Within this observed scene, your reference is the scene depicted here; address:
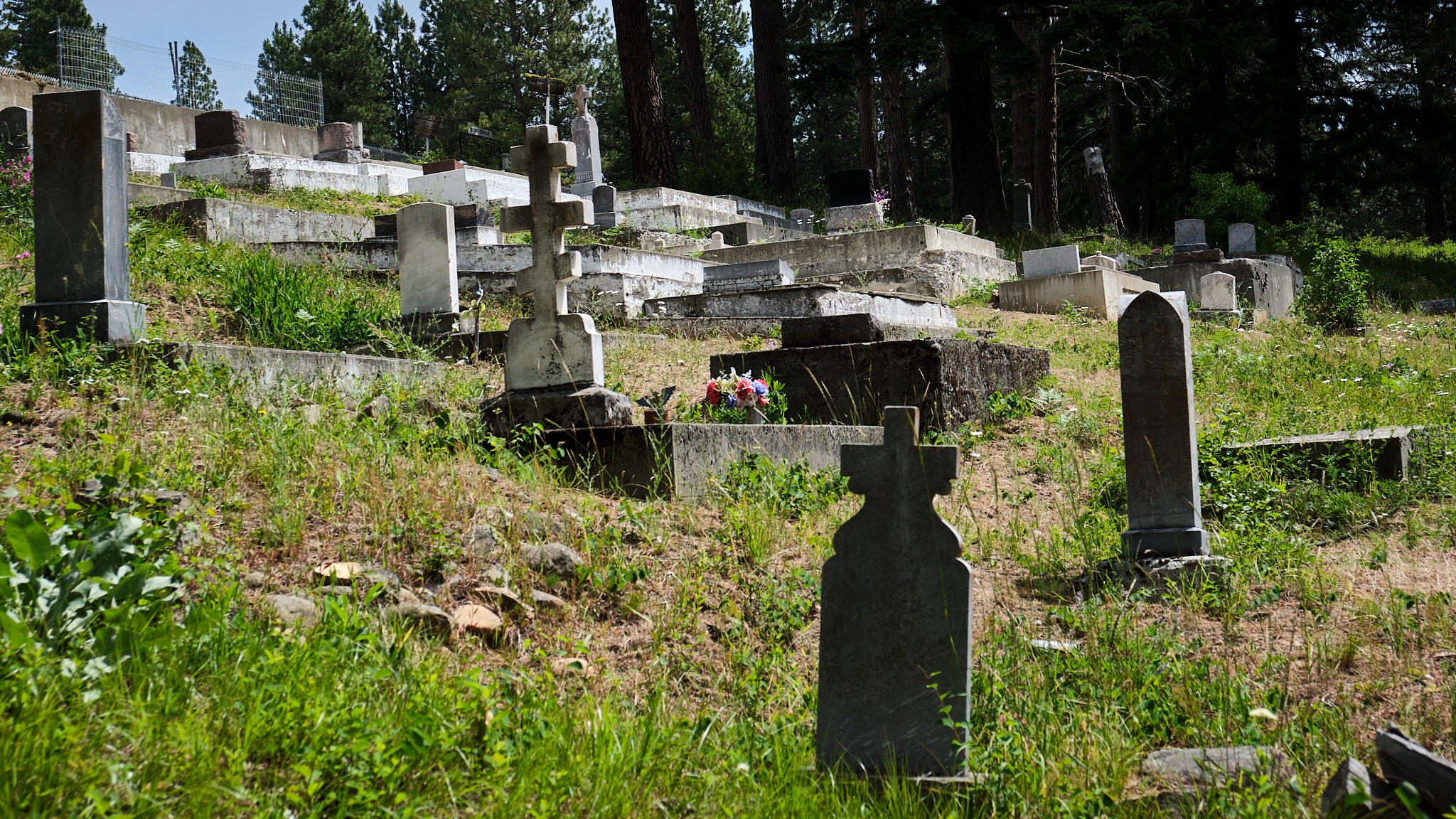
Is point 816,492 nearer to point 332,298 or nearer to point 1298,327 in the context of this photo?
point 332,298

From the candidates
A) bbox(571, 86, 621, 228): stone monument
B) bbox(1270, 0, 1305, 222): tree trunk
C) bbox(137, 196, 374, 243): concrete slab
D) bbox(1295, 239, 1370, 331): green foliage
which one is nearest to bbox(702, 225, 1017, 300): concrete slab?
bbox(571, 86, 621, 228): stone monument

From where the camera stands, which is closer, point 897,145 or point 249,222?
point 249,222

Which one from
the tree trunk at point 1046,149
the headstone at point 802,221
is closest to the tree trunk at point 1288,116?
the tree trunk at point 1046,149

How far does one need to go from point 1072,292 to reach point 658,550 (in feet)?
31.5

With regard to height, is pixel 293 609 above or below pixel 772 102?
below

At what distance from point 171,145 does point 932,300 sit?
17.0 meters

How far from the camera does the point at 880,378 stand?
6.25 metres

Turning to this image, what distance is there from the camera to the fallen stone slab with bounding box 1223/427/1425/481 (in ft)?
16.8

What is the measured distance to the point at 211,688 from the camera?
2150 mm

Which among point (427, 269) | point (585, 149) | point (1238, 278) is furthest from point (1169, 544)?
point (585, 149)

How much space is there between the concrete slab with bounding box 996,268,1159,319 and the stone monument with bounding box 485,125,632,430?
832cm

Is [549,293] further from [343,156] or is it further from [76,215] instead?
[343,156]

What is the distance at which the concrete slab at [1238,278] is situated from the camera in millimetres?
13430

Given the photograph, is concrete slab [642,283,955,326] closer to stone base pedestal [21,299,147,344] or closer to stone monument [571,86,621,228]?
stone base pedestal [21,299,147,344]
